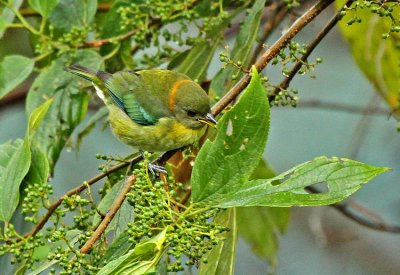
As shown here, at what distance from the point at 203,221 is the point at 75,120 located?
1.41 metres

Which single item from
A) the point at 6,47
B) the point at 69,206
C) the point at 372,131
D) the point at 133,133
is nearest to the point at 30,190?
the point at 69,206

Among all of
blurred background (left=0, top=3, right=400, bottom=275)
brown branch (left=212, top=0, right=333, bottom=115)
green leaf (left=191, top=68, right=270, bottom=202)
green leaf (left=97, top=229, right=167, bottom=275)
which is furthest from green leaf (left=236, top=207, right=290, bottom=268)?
green leaf (left=97, top=229, right=167, bottom=275)

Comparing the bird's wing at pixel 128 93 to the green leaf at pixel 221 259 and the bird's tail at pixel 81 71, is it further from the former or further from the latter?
the green leaf at pixel 221 259

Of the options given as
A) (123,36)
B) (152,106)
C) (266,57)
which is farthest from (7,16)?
(266,57)

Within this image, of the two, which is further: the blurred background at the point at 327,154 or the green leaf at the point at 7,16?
the blurred background at the point at 327,154

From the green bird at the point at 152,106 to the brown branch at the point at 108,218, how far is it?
2.74ft

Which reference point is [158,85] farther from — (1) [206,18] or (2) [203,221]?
(2) [203,221]

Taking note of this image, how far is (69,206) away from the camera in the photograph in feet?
8.79

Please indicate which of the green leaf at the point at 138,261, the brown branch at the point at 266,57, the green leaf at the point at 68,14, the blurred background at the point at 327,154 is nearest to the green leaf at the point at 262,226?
the green leaf at the point at 68,14

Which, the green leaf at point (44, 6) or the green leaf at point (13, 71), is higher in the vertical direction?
the green leaf at point (44, 6)

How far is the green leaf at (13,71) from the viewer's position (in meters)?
3.59

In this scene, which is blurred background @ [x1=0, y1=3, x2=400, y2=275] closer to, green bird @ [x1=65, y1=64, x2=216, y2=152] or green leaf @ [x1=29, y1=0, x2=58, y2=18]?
green bird @ [x1=65, y1=64, x2=216, y2=152]

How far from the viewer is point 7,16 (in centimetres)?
375

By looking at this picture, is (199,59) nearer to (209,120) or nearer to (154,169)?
(209,120)
